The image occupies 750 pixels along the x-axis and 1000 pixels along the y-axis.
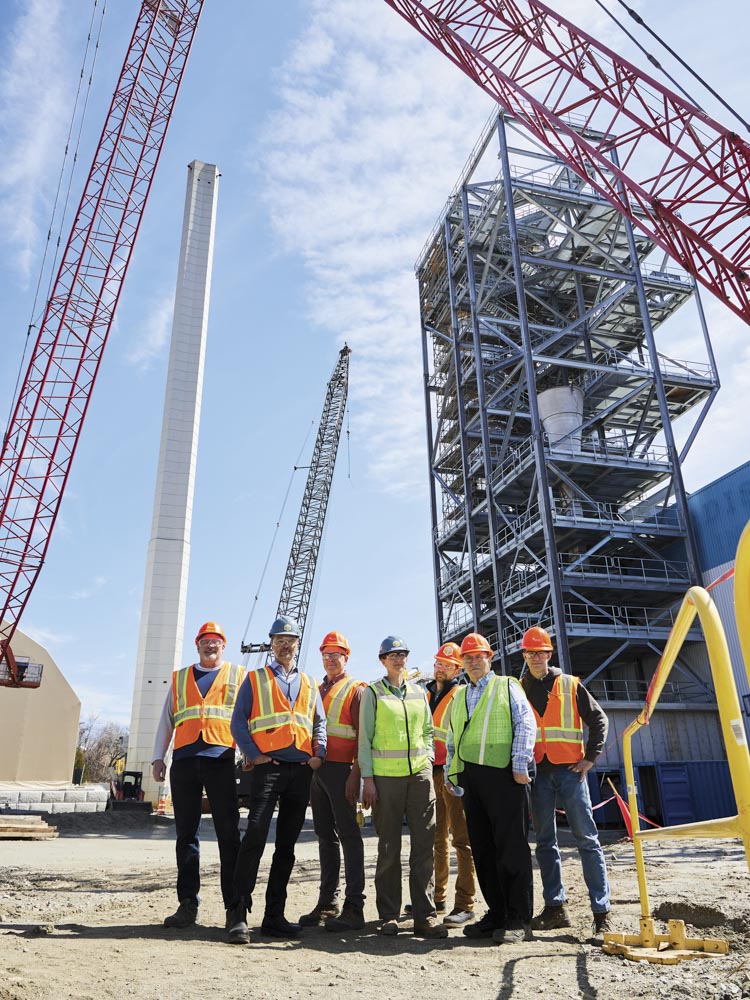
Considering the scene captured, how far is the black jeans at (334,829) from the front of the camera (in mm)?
5357

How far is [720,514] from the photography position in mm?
24391

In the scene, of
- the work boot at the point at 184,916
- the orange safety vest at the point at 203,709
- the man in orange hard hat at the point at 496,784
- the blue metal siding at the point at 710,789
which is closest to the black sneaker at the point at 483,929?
the man in orange hard hat at the point at 496,784

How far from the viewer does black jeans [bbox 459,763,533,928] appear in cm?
475

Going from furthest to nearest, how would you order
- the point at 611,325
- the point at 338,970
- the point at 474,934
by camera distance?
the point at 611,325, the point at 474,934, the point at 338,970

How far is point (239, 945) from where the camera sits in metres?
4.47

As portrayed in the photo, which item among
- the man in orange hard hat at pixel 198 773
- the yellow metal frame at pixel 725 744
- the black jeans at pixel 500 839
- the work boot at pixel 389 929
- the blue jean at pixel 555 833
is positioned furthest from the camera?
the man in orange hard hat at pixel 198 773

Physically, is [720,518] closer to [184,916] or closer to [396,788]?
[396,788]

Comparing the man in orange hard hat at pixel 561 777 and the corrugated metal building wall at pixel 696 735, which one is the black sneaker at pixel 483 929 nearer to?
the man in orange hard hat at pixel 561 777

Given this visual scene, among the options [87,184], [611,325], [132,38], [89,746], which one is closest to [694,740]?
[611,325]

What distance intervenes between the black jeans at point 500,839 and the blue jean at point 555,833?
33cm

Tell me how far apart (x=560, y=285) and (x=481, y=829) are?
30.0m

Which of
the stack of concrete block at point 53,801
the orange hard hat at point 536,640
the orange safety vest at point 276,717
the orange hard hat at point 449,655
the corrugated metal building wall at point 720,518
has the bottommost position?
the stack of concrete block at point 53,801

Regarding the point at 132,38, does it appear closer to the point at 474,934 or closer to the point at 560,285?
the point at 560,285

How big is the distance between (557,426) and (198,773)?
929 inches
